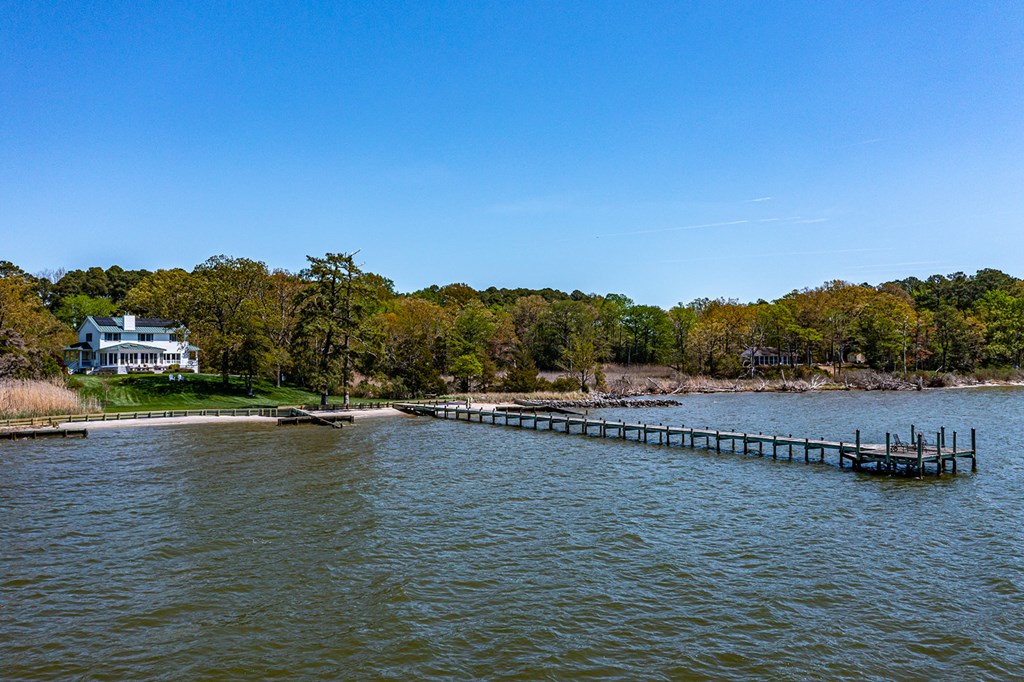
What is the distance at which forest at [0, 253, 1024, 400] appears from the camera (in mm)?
54312

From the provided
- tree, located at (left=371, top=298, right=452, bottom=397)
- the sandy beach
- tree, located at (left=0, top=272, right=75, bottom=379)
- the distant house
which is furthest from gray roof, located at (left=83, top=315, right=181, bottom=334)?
the distant house

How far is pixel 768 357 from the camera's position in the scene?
11144 centimetres

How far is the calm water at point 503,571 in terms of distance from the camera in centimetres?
1302

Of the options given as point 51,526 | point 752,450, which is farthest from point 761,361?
point 51,526

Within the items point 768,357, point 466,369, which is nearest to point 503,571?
point 466,369

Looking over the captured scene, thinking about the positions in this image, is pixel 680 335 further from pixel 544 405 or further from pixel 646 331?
pixel 544 405

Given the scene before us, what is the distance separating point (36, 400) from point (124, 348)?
1097 inches

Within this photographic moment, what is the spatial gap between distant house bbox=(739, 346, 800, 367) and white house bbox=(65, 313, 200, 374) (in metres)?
83.1

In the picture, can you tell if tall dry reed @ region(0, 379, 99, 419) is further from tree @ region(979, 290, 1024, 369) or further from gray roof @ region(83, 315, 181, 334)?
tree @ region(979, 290, 1024, 369)

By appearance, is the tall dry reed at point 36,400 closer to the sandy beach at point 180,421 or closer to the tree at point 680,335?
the sandy beach at point 180,421

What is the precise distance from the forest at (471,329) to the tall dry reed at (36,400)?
144 inches

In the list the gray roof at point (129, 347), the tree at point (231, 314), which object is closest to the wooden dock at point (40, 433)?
the tree at point (231, 314)

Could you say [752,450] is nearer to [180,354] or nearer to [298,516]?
[298,516]

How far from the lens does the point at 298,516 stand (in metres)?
23.0
